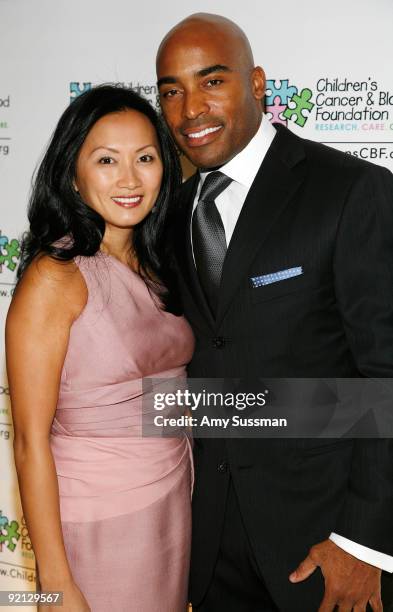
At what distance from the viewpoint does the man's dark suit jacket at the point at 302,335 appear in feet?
4.79

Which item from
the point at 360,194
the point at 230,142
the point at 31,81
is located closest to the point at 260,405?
the point at 360,194

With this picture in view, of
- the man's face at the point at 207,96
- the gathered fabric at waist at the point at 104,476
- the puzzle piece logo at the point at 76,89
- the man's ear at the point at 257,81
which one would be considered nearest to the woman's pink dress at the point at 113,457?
the gathered fabric at waist at the point at 104,476

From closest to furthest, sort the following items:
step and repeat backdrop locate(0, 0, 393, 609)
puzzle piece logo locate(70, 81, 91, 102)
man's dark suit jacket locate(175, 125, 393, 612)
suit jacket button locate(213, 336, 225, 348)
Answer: man's dark suit jacket locate(175, 125, 393, 612)
suit jacket button locate(213, 336, 225, 348)
step and repeat backdrop locate(0, 0, 393, 609)
puzzle piece logo locate(70, 81, 91, 102)

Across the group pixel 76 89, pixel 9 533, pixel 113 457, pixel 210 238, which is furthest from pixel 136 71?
pixel 9 533

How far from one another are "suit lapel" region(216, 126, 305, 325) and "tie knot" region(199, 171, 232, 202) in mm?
98

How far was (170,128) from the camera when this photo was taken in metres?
1.70

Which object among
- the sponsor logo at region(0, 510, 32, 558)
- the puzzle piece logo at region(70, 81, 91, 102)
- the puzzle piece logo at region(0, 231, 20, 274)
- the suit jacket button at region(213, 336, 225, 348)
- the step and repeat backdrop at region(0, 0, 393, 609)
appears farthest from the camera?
the sponsor logo at region(0, 510, 32, 558)

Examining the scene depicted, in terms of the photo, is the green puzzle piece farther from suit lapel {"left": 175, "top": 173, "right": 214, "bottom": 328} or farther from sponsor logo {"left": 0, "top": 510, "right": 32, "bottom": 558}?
sponsor logo {"left": 0, "top": 510, "right": 32, "bottom": 558}

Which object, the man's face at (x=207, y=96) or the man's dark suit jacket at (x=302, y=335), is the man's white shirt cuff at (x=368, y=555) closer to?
the man's dark suit jacket at (x=302, y=335)

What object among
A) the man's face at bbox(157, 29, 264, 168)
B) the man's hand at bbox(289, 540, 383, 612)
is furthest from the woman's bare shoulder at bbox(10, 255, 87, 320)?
the man's hand at bbox(289, 540, 383, 612)

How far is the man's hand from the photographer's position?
4.95 feet

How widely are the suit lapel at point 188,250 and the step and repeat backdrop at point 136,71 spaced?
56 cm

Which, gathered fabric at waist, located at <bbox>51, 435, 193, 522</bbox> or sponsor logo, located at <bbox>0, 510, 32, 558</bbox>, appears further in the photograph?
sponsor logo, located at <bbox>0, 510, 32, 558</bbox>

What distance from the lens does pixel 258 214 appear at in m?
1.54
